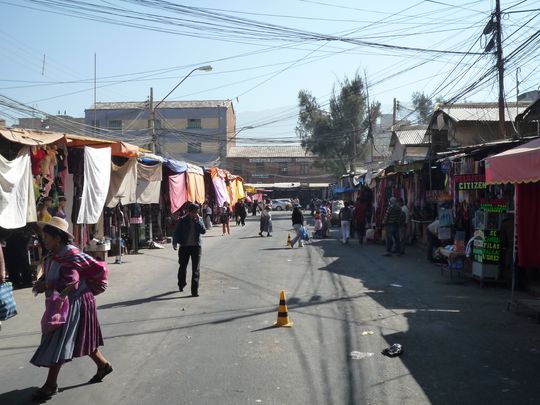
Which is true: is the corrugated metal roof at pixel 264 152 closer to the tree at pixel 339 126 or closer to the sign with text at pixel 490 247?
the tree at pixel 339 126

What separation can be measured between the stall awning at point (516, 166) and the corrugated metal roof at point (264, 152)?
67.7 m

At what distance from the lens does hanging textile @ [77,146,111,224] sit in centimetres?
1255

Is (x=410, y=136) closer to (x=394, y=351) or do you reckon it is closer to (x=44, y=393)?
(x=394, y=351)

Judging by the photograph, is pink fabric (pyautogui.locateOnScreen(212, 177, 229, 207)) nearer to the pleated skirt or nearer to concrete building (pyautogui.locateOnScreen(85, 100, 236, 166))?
the pleated skirt

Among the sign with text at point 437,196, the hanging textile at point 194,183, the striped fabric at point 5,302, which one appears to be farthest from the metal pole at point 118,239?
the striped fabric at point 5,302

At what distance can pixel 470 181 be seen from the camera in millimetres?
13492

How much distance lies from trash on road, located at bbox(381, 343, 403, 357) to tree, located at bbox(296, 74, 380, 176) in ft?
184

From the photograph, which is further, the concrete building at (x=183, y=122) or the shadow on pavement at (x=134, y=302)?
the concrete building at (x=183, y=122)

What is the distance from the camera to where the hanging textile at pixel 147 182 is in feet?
61.7

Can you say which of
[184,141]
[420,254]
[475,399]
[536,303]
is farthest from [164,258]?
[184,141]

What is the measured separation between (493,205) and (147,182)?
37.6 ft

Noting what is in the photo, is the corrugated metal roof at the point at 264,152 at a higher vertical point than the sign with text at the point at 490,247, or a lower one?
higher

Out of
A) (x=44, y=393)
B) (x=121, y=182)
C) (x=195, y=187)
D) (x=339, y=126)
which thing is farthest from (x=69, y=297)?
(x=339, y=126)

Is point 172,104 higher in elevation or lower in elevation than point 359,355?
higher
